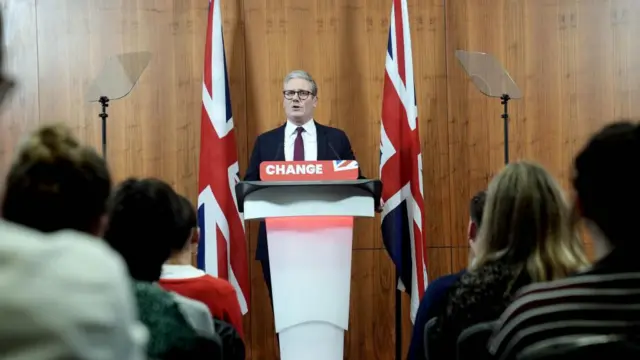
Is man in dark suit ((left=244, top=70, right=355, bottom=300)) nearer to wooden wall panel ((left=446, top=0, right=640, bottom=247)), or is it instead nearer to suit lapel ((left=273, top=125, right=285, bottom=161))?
suit lapel ((left=273, top=125, right=285, bottom=161))

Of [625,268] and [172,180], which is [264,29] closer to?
[172,180]

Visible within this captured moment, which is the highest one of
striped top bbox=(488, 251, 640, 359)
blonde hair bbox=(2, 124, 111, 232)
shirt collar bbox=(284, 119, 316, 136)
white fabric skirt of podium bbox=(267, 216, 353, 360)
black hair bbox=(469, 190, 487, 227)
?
shirt collar bbox=(284, 119, 316, 136)

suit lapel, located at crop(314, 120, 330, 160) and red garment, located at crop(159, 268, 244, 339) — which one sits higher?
suit lapel, located at crop(314, 120, 330, 160)

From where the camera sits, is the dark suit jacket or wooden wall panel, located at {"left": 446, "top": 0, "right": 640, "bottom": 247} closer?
the dark suit jacket

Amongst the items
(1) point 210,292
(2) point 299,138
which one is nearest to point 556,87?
(2) point 299,138

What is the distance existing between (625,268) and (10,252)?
0.99 metres

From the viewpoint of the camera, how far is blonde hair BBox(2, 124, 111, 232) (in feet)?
3.29

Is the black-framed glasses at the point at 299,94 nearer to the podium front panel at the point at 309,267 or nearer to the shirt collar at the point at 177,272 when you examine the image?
the podium front panel at the point at 309,267

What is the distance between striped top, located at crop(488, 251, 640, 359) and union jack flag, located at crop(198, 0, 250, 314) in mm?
3233

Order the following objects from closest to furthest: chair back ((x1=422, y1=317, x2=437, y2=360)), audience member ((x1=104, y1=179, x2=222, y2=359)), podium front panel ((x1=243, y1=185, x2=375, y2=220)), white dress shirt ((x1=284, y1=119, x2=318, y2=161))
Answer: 1. audience member ((x1=104, y1=179, x2=222, y2=359))
2. chair back ((x1=422, y1=317, x2=437, y2=360))
3. podium front panel ((x1=243, y1=185, x2=375, y2=220))
4. white dress shirt ((x1=284, y1=119, x2=318, y2=161))

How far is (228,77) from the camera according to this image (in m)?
5.16

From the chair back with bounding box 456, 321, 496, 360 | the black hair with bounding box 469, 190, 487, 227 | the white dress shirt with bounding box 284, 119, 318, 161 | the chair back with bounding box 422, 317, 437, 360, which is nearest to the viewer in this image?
the chair back with bounding box 456, 321, 496, 360

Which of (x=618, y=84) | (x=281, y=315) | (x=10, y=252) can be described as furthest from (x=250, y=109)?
(x=10, y=252)

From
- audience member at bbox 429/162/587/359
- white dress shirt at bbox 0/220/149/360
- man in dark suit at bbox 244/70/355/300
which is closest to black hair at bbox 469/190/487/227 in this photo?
audience member at bbox 429/162/587/359
